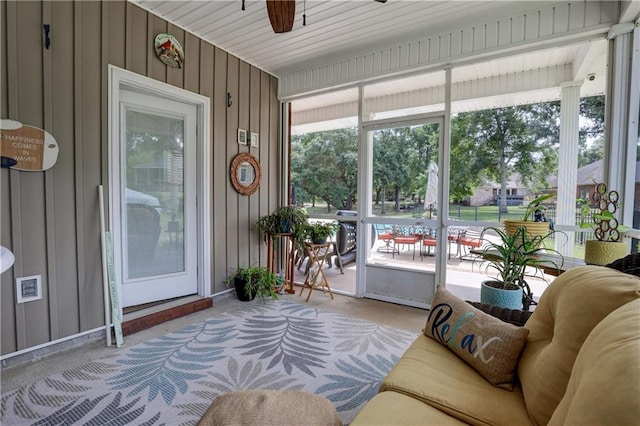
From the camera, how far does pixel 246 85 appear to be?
384 centimetres

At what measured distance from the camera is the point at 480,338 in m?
1.40

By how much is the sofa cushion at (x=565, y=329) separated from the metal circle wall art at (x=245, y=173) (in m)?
3.23

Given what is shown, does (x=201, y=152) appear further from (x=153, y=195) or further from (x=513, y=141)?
(x=513, y=141)

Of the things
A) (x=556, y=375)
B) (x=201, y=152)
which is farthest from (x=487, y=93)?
(x=201, y=152)

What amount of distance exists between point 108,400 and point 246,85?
338cm

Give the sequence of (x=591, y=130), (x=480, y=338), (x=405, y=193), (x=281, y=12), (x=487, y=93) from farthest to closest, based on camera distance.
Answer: (x=405, y=193)
(x=487, y=93)
(x=591, y=130)
(x=281, y=12)
(x=480, y=338)

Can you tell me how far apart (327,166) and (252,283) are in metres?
1.78

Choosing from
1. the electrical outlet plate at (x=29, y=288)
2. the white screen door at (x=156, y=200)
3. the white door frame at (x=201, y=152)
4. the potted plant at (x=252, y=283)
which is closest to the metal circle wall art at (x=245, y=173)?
the white door frame at (x=201, y=152)

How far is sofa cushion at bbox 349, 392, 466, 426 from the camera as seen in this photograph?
3.36 feet

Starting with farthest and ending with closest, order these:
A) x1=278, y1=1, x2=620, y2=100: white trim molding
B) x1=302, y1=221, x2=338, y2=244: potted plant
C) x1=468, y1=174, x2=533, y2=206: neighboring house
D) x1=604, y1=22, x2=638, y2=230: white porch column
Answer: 1. x1=302, y1=221, x2=338, y2=244: potted plant
2. x1=468, y1=174, x2=533, y2=206: neighboring house
3. x1=278, y1=1, x2=620, y2=100: white trim molding
4. x1=604, y1=22, x2=638, y2=230: white porch column

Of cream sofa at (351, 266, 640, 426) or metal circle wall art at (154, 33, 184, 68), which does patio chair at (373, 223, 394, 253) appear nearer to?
cream sofa at (351, 266, 640, 426)

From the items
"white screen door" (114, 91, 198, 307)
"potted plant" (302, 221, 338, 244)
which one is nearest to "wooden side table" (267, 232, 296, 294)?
"potted plant" (302, 221, 338, 244)

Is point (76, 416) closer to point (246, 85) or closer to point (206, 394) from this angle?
point (206, 394)

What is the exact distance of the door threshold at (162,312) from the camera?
2.73 m
